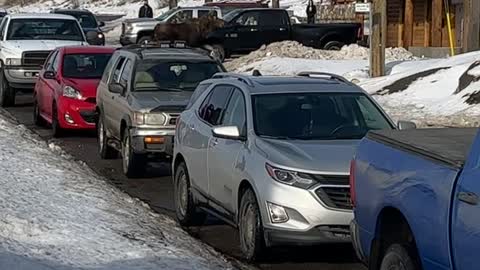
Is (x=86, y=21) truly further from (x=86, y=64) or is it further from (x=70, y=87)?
(x=70, y=87)

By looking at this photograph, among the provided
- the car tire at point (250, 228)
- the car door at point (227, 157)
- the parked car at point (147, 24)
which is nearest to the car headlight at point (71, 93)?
the car door at point (227, 157)

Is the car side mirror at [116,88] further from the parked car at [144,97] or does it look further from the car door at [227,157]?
the car door at [227,157]

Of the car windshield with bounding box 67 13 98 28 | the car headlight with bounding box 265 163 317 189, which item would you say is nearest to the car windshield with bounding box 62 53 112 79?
the car headlight with bounding box 265 163 317 189

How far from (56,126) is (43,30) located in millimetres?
7295

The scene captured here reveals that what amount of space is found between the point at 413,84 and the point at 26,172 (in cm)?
1214

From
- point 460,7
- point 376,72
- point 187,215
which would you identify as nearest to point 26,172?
point 187,215

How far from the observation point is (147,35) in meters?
41.3

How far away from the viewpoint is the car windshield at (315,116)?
9875 millimetres

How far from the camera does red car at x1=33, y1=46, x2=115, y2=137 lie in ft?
59.3

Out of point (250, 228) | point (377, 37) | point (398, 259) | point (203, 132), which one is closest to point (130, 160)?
point (203, 132)

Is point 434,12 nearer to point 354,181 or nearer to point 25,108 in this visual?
point 25,108

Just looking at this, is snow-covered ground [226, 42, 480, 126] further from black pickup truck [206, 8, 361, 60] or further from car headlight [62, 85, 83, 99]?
car headlight [62, 85, 83, 99]

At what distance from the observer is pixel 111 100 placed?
50.6 feet

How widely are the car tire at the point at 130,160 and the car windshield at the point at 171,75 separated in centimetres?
84
